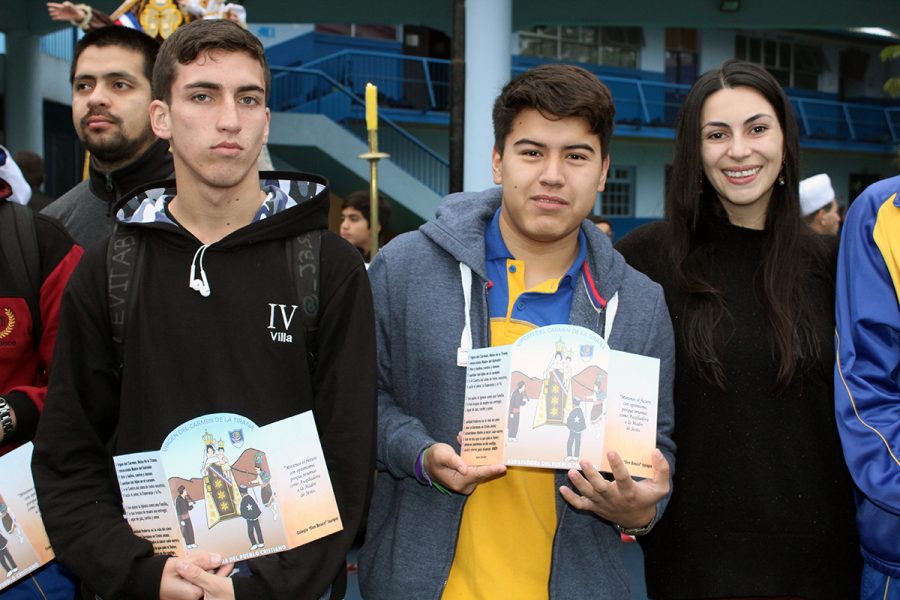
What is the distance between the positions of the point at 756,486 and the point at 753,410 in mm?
223

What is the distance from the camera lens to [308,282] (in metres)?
2.28

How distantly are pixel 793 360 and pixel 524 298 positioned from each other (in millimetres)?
822

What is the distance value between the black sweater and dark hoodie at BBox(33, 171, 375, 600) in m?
1.06

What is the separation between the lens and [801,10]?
12859 millimetres

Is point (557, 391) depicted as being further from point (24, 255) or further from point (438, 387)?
point (24, 255)

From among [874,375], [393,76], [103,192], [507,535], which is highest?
[393,76]

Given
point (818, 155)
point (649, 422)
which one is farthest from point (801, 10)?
point (818, 155)

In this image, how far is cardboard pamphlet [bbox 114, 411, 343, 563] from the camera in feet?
6.91

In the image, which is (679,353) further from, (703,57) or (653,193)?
(703,57)

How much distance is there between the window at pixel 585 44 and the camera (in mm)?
23453

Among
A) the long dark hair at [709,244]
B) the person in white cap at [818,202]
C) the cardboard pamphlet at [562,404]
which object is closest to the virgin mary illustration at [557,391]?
the cardboard pamphlet at [562,404]

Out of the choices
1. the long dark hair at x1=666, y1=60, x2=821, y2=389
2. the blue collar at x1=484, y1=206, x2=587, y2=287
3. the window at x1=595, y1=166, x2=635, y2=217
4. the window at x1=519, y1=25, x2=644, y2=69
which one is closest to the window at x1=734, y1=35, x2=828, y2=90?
the window at x1=519, y1=25, x2=644, y2=69

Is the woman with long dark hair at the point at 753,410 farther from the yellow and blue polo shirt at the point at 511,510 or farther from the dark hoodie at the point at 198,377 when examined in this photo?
the dark hoodie at the point at 198,377

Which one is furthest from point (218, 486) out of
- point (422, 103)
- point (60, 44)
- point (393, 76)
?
point (393, 76)
